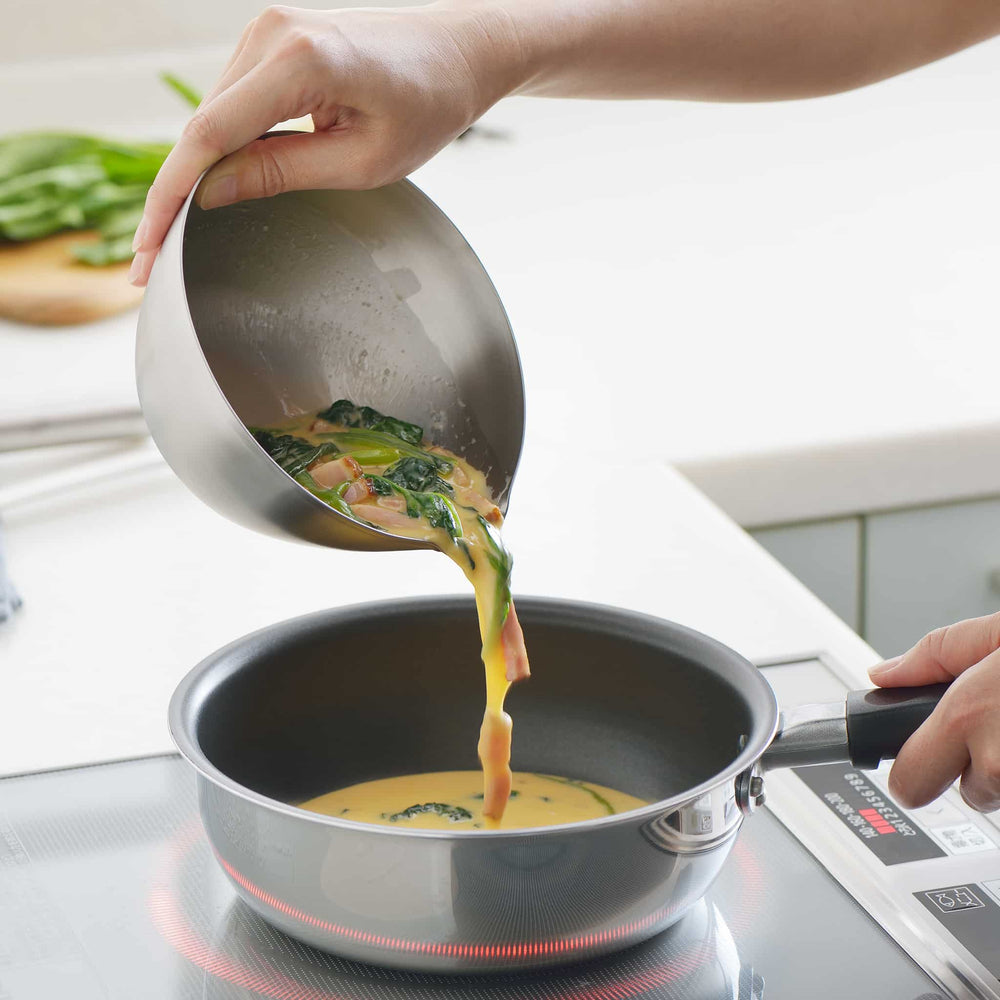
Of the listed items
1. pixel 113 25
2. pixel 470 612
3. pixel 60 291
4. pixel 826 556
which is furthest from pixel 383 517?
pixel 113 25

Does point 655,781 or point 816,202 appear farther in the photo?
point 816,202

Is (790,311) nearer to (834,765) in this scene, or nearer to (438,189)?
(438,189)

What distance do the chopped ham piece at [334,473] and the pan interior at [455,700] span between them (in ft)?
0.33

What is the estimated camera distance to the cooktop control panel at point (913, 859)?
704 millimetres

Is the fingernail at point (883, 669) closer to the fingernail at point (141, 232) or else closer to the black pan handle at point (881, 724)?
the black pan handle at point (881, 724)

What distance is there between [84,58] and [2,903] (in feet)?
6.27

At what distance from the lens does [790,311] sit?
1.68 m

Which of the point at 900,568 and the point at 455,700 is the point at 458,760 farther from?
the point at 900,568

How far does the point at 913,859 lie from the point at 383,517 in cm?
35

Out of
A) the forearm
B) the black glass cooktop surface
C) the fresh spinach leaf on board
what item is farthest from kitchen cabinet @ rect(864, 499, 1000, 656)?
the fresh spinach leaf on board

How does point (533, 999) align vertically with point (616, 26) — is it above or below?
below

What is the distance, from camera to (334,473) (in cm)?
77

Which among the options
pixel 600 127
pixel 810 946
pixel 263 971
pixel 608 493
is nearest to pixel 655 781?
pixel 810 946

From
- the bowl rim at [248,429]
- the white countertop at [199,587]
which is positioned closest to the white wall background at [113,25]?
the white countertop at [199,587]
